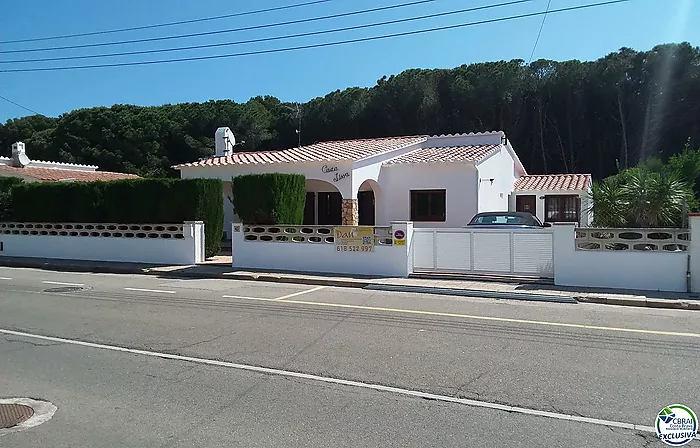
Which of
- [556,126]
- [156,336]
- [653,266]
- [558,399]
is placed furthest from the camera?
[556,126]

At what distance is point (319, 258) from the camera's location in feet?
54.5

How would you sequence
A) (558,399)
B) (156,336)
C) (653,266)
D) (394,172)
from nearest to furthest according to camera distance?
1. (558,399)
2. (156,336)
3. (653,266)
4. (394,172)

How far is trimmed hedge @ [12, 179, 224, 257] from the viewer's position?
64.7 feet

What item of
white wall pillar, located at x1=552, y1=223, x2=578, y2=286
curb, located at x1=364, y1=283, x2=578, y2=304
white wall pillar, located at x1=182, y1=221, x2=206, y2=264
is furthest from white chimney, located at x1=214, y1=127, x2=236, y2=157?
white wall pillar, located at x1=552, y1=223, x2=578, y2=286

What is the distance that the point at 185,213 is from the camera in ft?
64.8

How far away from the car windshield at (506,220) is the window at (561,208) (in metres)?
10.1

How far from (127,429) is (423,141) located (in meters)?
22.5

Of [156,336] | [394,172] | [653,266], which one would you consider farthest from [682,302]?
[394,172]

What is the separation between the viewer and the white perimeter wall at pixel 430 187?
20703mm

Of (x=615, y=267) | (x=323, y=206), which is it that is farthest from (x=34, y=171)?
(x=615, y=267)

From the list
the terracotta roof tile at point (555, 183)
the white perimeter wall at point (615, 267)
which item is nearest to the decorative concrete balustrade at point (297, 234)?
the white perimeter wall at point (615, 267)

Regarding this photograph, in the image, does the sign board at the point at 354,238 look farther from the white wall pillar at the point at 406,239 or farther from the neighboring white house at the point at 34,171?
the neighboring white house at the point at 34,171

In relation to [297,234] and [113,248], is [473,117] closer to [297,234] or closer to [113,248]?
[297,234]

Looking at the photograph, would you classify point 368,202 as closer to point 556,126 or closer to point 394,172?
point 394,172
